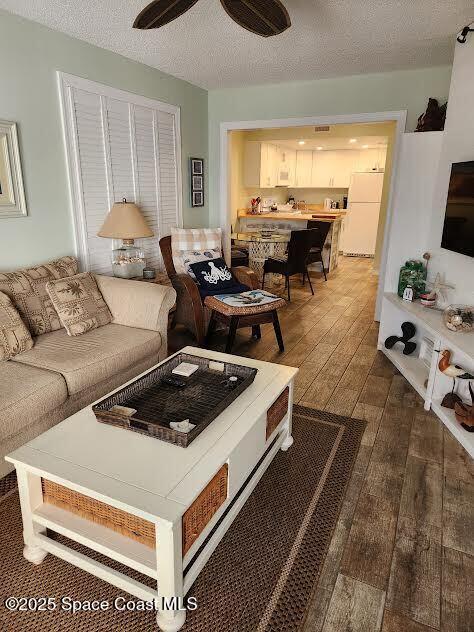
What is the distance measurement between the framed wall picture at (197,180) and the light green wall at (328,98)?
0.58 feet

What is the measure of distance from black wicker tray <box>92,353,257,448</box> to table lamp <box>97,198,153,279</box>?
4.71ft

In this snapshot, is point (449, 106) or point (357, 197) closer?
point (449, 106)

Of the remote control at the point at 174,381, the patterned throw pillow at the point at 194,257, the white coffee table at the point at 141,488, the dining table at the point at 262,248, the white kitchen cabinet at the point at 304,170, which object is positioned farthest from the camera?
the white kitchen cabinet at the point at 304,170

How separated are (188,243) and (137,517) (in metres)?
2.94

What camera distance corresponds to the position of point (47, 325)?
2600 millimetres

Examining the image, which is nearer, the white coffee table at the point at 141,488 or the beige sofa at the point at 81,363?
the white coffee table at the point at 141,488

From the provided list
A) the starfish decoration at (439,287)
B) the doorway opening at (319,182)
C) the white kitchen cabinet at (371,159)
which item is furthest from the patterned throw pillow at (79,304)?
the white kitchen cabinet at (371,159)

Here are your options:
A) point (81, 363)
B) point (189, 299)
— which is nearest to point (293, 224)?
point (189, 299)

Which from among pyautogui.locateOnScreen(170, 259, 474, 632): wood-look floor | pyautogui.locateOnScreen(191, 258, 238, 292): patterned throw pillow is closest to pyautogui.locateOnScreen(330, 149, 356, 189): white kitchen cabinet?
pyautogui.locateOnScreen(191, 258, 238, 292): patterned throw pillow

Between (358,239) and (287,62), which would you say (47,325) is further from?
(358,239)

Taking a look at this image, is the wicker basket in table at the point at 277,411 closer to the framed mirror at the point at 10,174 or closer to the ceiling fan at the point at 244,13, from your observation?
the ceiling fan at the point at 244,13

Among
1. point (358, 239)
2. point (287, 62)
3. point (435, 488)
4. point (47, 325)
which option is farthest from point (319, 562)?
point (358, 239)

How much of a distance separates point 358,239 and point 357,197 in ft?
2.65

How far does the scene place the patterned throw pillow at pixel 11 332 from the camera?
2.23m
